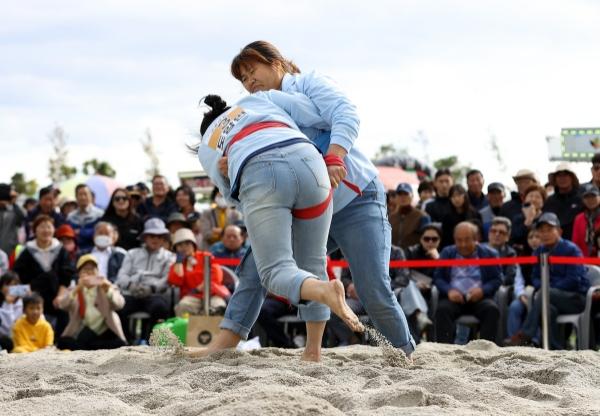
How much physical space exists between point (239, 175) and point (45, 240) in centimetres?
605

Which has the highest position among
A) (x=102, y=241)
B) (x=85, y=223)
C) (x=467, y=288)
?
(x=85, y=223)

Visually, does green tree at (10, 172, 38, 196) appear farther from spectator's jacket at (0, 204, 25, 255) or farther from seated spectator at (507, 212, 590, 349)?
seated spectator at (507, 212, 590, 349)

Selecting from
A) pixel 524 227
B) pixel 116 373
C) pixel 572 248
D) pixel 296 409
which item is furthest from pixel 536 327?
pixel 296 409

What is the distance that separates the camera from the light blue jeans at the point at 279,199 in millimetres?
4434

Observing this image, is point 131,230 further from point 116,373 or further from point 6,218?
point 116,373

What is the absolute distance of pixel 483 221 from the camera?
1062cm

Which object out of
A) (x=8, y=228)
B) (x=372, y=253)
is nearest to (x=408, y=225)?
(x=8, y=228)

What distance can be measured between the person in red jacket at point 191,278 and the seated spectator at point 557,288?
→ 8.89 ft

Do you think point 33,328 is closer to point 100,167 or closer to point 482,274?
point 482,274

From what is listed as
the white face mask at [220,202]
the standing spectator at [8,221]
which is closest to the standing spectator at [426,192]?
the white face mask at [220,202]

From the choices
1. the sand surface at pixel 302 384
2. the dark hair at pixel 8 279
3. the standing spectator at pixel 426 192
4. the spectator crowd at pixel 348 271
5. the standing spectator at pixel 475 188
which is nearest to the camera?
the sand surface at pixel 302 384

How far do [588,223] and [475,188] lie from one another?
2068 mm

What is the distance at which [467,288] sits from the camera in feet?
29.9

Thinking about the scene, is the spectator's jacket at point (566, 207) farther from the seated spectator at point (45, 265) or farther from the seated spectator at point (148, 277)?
the seated spectator at point (45, 265)
